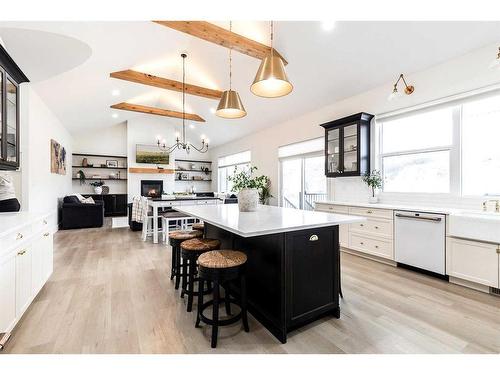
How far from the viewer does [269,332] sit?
1.88m

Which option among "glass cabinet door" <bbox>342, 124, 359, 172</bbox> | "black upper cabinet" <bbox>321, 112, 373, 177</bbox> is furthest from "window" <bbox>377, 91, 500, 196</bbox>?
"glass cabinet door" <bbox>342, 124, 359, 172</bbox>

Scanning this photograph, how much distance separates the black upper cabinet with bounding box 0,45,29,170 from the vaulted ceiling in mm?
389

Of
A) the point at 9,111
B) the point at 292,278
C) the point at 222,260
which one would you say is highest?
the point at 9,111

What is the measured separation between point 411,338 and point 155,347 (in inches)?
74.2

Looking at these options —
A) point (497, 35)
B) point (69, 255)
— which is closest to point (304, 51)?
point (497, 35)

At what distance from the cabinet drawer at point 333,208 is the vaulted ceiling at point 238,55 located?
6.69ft

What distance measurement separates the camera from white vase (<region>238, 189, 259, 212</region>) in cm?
266

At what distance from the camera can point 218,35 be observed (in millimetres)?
3492

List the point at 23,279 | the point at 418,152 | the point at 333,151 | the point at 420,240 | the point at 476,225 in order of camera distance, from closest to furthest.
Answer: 1. the point at 23,279
2. the point at 476,225
3. the point at 420,240
4. the point at 418,152
5. the point at 333,151

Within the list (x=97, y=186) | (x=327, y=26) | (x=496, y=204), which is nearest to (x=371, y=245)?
(x=496, y=204)

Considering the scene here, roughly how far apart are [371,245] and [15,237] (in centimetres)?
407

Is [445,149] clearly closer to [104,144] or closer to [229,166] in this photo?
[229,166]

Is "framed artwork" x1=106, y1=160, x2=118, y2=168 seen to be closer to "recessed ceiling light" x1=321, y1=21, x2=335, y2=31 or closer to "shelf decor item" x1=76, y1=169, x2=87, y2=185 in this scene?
"shelf decor item" x1=76, y1=169, x2=87, y2=185

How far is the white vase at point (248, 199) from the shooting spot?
2658 mm
